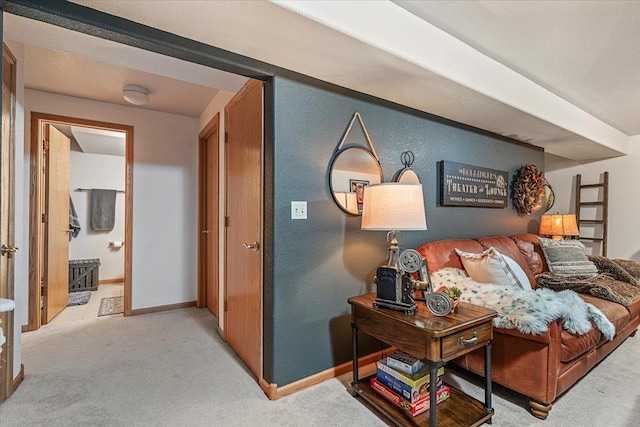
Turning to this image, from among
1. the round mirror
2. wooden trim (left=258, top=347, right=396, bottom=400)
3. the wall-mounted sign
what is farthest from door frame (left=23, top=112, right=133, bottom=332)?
the wall-mounted sign

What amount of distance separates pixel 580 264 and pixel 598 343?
3.61 feet

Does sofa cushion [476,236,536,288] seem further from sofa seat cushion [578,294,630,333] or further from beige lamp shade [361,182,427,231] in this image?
beige lamp shade [361,182,427,231]

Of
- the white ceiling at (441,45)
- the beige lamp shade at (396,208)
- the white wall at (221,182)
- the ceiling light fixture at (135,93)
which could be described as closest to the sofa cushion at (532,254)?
the white ceiling at (441,45)

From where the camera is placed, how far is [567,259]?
2875 mm

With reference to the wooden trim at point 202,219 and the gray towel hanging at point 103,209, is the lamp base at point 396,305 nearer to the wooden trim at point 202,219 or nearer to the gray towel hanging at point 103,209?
the wooden trim at point 202,219

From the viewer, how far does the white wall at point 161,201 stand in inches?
135

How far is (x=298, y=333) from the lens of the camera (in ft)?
6.45

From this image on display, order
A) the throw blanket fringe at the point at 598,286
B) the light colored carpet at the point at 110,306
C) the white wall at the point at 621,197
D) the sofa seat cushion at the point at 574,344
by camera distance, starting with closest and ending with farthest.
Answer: the sofa seat cushion at the point at 574,344, the throw blanket fringe at the point at 598,286, the light colored carpet at the point at 110,306, the white wall at the point at 621,197

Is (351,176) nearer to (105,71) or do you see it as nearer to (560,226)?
(105,71)

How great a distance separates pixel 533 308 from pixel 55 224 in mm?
4230

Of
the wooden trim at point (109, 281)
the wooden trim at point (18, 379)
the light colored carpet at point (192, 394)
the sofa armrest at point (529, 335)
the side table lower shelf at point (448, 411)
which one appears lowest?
the wooden trim at point (109, 281)

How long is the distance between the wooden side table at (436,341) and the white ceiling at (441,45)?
55.7 inches

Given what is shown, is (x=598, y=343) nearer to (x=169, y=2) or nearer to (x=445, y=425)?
(x=445, y=425)

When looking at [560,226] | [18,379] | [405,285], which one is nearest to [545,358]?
[405,285]
